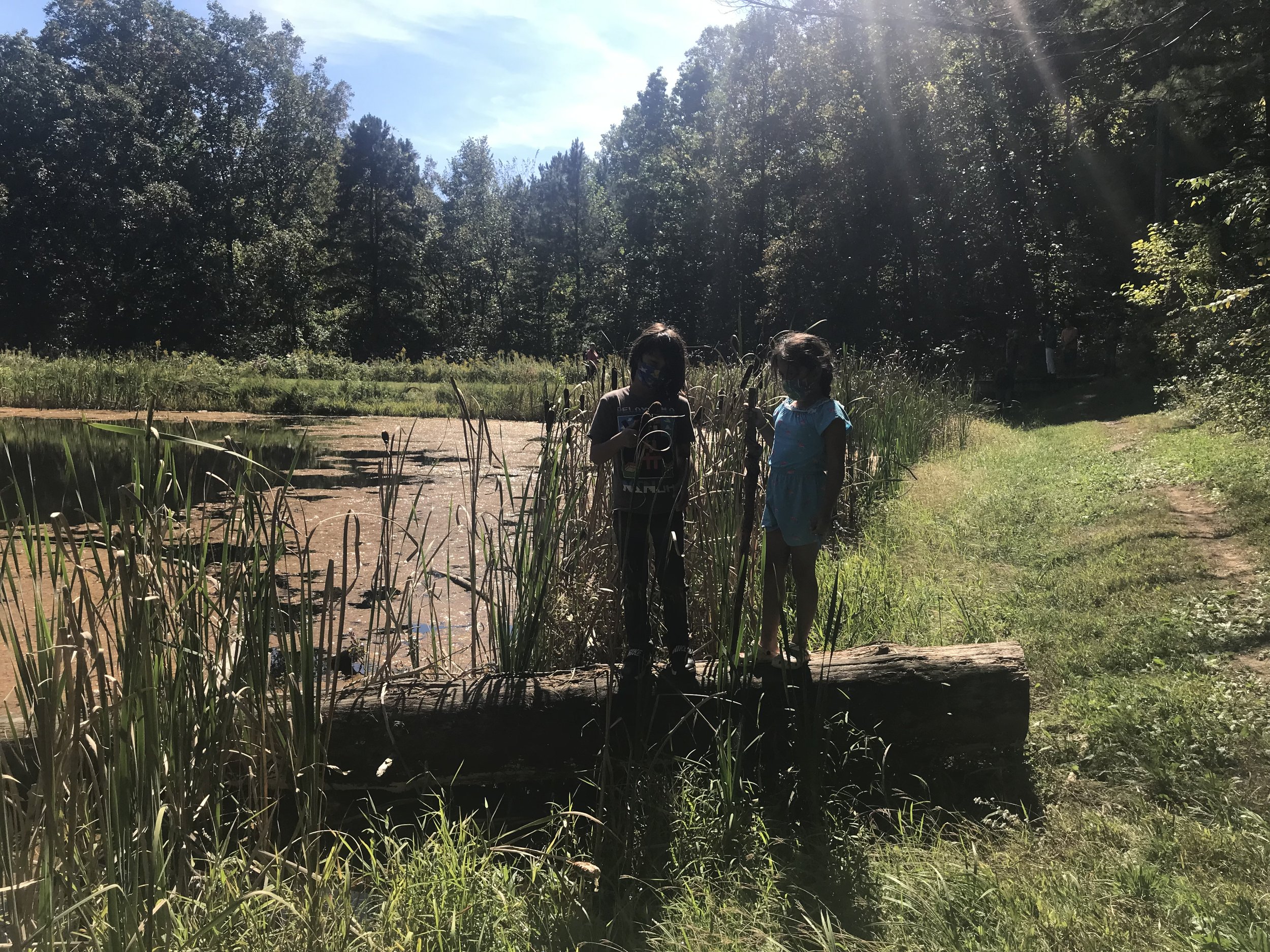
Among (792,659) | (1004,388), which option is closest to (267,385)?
(1004,388)

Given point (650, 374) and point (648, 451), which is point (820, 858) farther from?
point (650, 374)

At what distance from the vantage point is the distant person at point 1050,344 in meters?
22.7

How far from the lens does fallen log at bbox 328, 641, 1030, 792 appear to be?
2746mm

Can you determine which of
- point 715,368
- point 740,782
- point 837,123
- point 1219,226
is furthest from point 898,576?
point 837,123

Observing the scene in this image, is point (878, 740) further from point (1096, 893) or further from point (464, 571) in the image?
point (464, 571)

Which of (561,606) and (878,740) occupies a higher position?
(561,606)

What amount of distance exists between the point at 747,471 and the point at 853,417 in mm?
5094

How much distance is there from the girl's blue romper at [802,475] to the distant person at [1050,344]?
21576 mm

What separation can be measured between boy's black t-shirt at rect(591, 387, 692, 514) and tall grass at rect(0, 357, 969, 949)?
0.38 meters

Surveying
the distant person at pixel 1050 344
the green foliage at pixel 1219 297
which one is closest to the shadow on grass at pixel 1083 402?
the distant person at pixel 1050 344

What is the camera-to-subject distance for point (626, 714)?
9.17ft

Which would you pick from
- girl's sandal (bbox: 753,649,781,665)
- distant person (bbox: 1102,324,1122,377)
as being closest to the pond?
girl's sandal (bbox: 753,649,781,665)

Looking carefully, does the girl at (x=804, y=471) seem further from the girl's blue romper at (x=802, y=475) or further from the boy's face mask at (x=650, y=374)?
the boy's face mask at (x=650, y=374)

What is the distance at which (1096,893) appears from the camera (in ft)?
6.92
